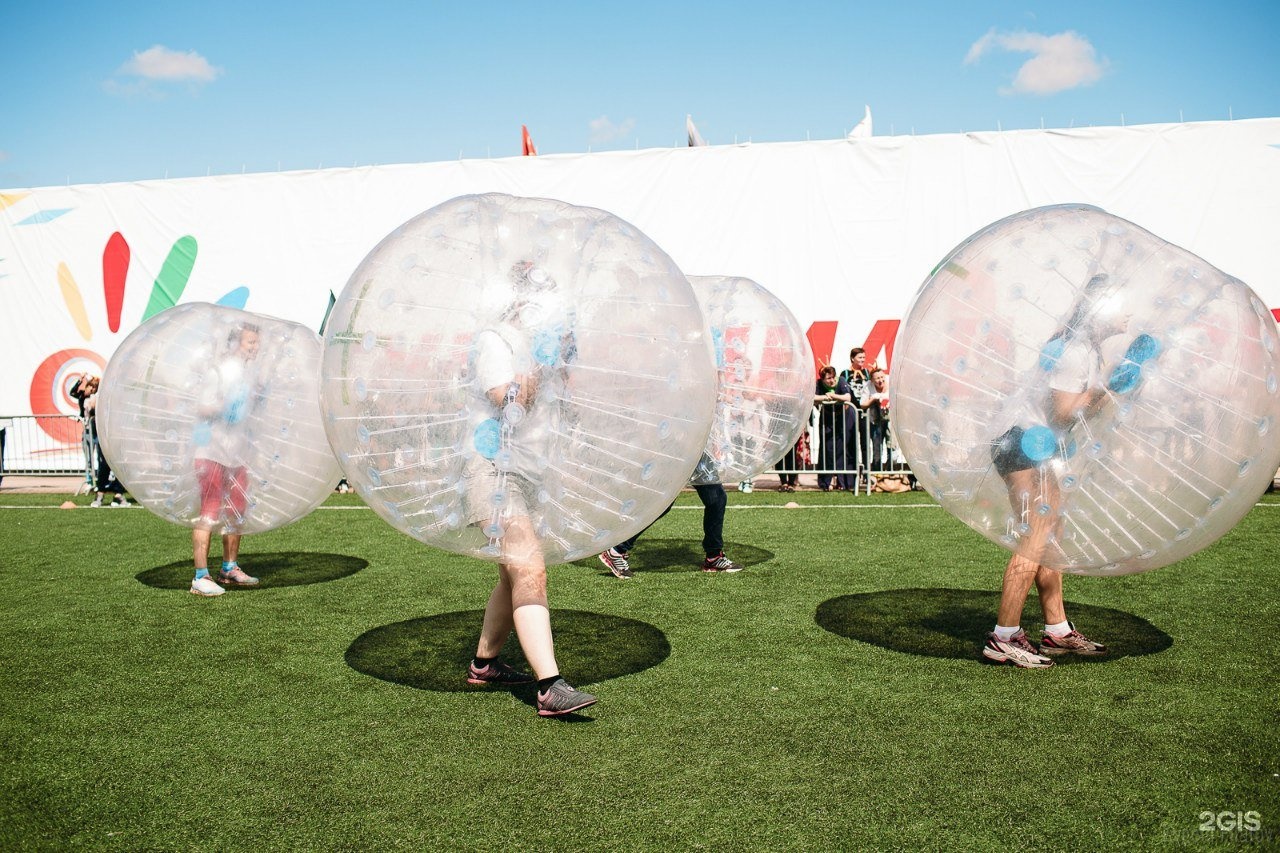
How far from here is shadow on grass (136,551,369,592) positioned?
803cm

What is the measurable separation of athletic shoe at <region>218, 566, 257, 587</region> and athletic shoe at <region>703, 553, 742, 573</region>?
3525mm

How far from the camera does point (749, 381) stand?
23.6ft

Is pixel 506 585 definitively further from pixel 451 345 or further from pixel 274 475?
pixel 274 475

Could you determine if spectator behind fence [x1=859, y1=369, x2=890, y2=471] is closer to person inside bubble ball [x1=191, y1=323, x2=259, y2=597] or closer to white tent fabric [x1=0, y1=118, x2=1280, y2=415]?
white tent fabric [x1=0, y1=118, x2=1280, y2=415]

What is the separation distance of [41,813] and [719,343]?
4.84 metres

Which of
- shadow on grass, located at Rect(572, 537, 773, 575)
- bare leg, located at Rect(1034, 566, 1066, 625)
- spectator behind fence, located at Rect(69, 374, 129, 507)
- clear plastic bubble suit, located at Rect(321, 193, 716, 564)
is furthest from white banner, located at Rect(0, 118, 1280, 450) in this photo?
clear plastic bubble suit, located at Rect(321, 193, 716, 564)

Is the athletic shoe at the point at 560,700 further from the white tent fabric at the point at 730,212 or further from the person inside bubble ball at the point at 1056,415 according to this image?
the white tent fabric at the point at 730,212

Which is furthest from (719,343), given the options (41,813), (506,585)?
(41,813)

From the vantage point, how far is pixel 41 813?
3.65 metres

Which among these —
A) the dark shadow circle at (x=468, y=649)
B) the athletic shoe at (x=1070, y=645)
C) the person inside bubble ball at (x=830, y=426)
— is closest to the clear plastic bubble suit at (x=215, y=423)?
the dark shadow circle at (x=468, y=649)

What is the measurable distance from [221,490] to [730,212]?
1147cm

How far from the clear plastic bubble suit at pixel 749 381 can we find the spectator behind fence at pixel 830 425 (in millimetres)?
7234

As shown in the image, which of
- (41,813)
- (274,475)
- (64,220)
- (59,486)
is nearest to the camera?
(41,813)

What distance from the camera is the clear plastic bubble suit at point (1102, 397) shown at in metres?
4.49
